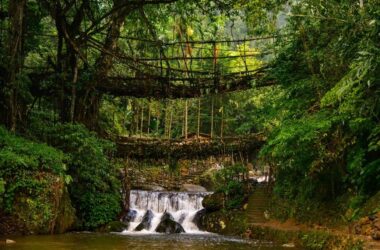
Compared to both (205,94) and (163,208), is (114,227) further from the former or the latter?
(205,94)

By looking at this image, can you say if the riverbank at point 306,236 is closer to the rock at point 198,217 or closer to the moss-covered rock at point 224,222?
the moss-covered rock at point 224,222

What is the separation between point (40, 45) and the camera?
17516 millimetres

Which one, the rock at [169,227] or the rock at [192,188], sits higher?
the rock at [192,188]

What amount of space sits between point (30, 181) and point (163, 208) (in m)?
8.05

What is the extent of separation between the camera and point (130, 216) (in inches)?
690

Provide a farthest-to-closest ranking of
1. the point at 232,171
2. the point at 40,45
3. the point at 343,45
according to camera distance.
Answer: the point at 232,171, the point at 40,45, the point at 343,45

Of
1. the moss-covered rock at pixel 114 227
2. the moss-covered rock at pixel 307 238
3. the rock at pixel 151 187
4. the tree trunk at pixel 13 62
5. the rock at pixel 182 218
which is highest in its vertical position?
the tree trunk at pixel 13 62

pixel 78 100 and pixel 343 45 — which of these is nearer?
pixel 343 45

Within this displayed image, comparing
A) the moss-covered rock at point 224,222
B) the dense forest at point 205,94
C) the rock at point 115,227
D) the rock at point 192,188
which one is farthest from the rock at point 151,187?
the rock at point 115,227

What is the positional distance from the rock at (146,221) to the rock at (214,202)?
200 cm

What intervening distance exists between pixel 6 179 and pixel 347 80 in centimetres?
814

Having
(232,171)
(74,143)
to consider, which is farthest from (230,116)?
(74,143)

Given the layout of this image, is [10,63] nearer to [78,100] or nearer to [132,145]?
[78,100]

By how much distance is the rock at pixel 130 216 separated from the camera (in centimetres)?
1728
